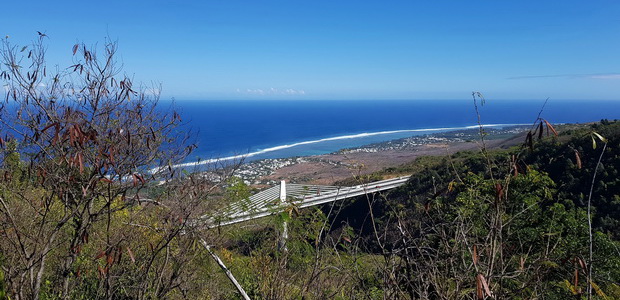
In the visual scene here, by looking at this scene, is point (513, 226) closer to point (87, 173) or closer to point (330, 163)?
point (87, 173)

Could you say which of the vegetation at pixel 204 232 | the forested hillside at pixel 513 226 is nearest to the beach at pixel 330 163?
the forested hillside at pixel 513 226

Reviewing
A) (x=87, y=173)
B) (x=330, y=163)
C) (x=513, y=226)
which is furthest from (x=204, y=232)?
(x=330, y=163)

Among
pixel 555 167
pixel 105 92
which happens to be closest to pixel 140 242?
pixel 105 92

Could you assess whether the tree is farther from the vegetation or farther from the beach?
the beach

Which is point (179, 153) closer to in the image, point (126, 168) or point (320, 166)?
point (126, 168)

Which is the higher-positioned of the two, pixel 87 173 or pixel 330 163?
pixel 87 173

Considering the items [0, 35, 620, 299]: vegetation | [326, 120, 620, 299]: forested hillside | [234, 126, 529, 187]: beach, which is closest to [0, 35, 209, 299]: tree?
[0, 35, 620, 299]: vegetation

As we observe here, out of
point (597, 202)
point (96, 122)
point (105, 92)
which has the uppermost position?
point (105, 92)

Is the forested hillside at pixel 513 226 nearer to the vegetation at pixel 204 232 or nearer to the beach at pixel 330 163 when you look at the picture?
the vegetation at pixel 204 232
